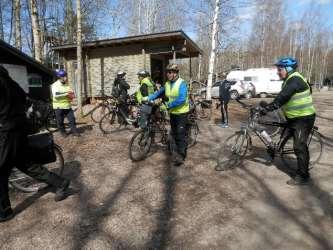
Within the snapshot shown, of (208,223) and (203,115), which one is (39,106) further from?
(208,223)

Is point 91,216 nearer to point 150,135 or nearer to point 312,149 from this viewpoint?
point 150,135

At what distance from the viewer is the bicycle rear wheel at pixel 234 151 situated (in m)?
6.29

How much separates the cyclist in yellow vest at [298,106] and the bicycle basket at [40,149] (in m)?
3.75

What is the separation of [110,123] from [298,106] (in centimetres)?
634

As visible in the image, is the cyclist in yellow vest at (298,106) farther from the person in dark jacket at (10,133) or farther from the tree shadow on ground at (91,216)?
the person in dark jacket at (10,133)

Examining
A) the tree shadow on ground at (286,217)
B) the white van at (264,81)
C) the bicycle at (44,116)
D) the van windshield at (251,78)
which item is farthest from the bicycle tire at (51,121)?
the van windshield at (251,78)

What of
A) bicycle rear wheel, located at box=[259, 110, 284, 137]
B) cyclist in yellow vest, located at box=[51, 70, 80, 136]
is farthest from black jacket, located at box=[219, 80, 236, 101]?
cyclist in yellow vest, located at box=[51, 70, 80, 136]

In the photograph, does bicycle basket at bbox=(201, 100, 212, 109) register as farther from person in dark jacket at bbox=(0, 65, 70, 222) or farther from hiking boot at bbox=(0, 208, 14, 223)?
hiking boot at bbox=(0, 208, 14, 223)

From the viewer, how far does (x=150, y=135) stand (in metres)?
7.02

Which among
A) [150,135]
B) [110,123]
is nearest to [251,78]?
[110,123]

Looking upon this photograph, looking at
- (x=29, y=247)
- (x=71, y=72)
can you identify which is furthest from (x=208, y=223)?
(x=71, y=72)

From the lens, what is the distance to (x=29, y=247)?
373 cm

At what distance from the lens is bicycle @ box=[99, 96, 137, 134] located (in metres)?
10.1

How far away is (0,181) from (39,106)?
25.7 ft
